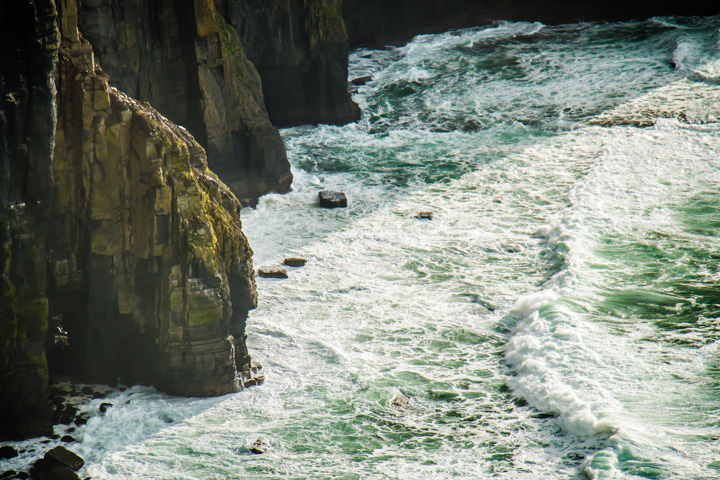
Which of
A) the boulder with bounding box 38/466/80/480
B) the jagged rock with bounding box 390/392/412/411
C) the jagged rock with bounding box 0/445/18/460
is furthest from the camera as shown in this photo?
the jagged rock with bounding box 390/392/412/411

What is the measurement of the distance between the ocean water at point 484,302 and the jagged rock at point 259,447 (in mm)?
108

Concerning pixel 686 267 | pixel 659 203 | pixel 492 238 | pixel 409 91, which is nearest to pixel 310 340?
pixel 492 238

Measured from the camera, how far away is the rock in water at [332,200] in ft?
78.3

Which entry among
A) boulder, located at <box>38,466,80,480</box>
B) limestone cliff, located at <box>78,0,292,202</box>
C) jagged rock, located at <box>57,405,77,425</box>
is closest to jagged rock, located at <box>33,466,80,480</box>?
boulder, located at <box>38,466,80,480</box>

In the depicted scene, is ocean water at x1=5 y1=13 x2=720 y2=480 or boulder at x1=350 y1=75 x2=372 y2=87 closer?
ocean water at x1=5 y1=13 x2=720 y2=480

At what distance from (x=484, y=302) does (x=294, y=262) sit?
16.0 ft

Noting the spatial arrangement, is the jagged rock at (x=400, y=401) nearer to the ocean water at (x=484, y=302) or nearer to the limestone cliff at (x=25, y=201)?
the ocean water at (x=484, y=302)

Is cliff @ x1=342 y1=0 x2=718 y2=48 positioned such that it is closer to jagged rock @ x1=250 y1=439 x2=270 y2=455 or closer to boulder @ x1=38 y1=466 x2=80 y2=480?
jagged rock @ x1=250 y1=439 x2=270 y2=455

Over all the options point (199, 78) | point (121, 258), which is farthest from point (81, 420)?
point (199, 78)

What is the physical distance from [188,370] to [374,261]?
737 centimetres

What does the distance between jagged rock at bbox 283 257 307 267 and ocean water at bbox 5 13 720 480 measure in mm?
226

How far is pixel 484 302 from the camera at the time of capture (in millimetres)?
18062

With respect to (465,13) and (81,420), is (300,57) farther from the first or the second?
(81,420)

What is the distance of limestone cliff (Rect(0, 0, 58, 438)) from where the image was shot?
1159cm
